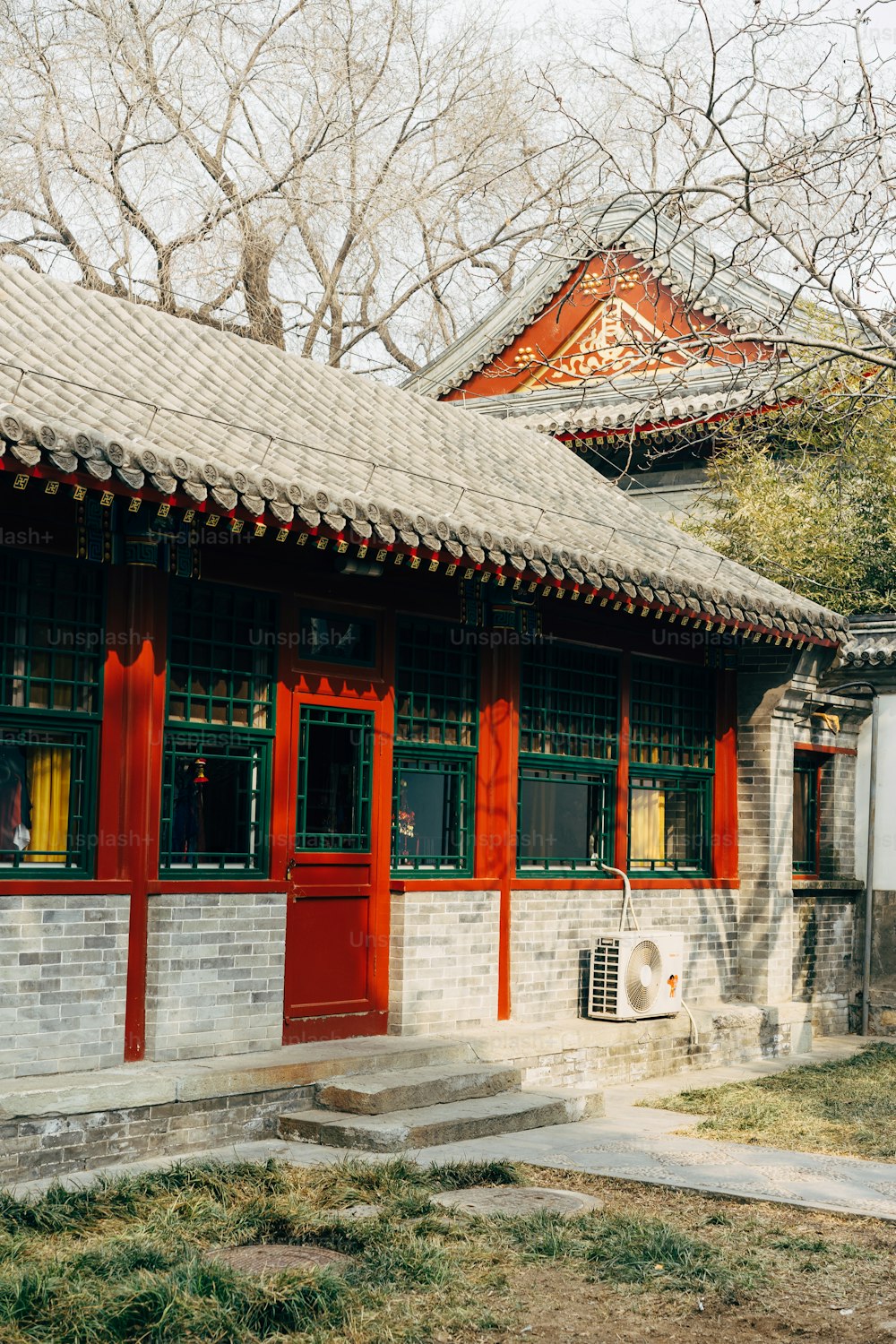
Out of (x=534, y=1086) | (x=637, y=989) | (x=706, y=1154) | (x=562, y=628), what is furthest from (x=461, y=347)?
(x=706, y=1154)

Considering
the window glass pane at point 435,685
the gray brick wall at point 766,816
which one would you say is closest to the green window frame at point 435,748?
the window glass pane at point 435,685

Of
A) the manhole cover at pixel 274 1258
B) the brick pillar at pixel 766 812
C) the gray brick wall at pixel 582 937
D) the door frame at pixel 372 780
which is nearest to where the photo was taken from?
the manhole cover at pixel 274 1258

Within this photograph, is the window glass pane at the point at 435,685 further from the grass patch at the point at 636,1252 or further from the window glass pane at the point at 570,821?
the grass patch at the point at 636,1252

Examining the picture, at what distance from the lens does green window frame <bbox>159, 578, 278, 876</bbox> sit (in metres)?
8.39

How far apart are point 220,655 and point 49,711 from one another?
116 centimetres

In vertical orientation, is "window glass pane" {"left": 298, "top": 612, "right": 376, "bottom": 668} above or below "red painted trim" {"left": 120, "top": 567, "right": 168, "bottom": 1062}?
above

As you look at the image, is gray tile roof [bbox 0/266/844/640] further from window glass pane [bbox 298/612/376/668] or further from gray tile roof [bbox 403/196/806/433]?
gray tile roof [bbox 403/196/806/433]

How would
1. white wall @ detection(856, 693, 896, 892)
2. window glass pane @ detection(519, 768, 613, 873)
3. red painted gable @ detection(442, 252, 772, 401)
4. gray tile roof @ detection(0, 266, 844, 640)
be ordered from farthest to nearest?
red painted gable @ detection(442, 252, 772, 401)
white wall @ detection(856, 693, 896, 892)
window glass pane @ detection(519, 768, 613, 873)
gray tile roof @ detection(0, 266, 844, 640)

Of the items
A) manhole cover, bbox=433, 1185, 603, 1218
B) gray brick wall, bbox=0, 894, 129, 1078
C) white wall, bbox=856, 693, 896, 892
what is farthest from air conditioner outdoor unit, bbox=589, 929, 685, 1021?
gray brick wall, bbox=0, 894, 129, 1078

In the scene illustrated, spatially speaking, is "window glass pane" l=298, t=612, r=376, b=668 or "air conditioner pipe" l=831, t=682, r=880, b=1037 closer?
"window glass pane" l=298, t=612, r=376, b=668

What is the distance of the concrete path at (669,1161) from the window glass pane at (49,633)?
2278 millimetres

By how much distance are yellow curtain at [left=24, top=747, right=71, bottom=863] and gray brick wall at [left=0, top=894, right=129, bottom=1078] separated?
0.31 meters

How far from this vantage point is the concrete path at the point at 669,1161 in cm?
714

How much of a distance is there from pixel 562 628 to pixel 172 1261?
6149mm
